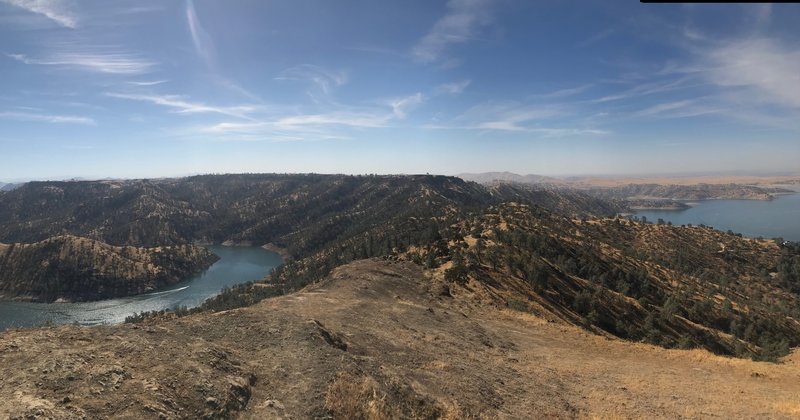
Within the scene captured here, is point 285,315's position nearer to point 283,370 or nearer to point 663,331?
point 283,370

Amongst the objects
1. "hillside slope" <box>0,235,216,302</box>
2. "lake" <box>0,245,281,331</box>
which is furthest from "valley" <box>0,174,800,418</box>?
"hillside slope" <box>0,235,216,302</box>

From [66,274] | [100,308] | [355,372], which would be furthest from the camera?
[66,274]

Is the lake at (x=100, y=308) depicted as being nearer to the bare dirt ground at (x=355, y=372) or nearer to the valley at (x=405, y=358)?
the valley at (x=405, y=358)

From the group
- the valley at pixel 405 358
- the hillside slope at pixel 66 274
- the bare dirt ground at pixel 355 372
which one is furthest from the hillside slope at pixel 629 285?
the hillside slope at pixel 66 274

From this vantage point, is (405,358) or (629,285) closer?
(405,358)

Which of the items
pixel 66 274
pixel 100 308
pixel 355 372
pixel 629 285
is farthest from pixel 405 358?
pixel 66 274

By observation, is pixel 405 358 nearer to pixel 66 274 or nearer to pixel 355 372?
pixel 355 372

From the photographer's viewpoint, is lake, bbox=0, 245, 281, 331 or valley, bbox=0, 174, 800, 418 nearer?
valley, bbox=0, 174, 800, 418

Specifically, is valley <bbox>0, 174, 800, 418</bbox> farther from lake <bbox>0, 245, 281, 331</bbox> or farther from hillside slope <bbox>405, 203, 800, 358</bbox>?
lake <bbox>0, 245, 281, 331</bbox>
